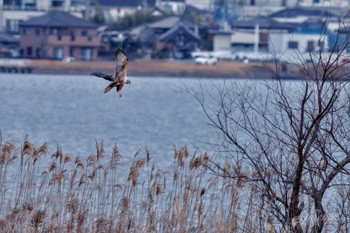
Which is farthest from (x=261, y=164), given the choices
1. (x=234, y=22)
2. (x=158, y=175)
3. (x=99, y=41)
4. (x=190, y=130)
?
(x=234, y=22)

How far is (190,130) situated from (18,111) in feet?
26.5

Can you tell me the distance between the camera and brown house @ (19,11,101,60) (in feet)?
195

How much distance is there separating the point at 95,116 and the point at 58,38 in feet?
82.5

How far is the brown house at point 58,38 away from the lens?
195ft

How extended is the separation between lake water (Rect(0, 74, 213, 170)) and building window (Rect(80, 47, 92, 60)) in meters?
1.42

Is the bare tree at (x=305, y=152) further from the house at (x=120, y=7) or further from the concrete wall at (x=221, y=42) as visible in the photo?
the house at (x=120, y=7)

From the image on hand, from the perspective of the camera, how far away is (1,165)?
827 centimetres

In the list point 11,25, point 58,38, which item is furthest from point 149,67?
point 11,25

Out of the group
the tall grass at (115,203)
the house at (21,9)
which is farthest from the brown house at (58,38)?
the tall grass at (115,203)

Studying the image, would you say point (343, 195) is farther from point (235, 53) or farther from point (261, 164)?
Answer: point (235, 53)

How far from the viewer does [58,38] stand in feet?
198

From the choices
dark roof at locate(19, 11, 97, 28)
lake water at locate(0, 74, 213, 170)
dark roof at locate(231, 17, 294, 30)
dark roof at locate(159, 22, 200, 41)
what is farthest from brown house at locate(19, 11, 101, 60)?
dark roof at locate(231, 17, 294, 30)

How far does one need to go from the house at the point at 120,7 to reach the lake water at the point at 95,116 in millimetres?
11633

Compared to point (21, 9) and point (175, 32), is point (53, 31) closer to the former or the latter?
point (175, 32)
